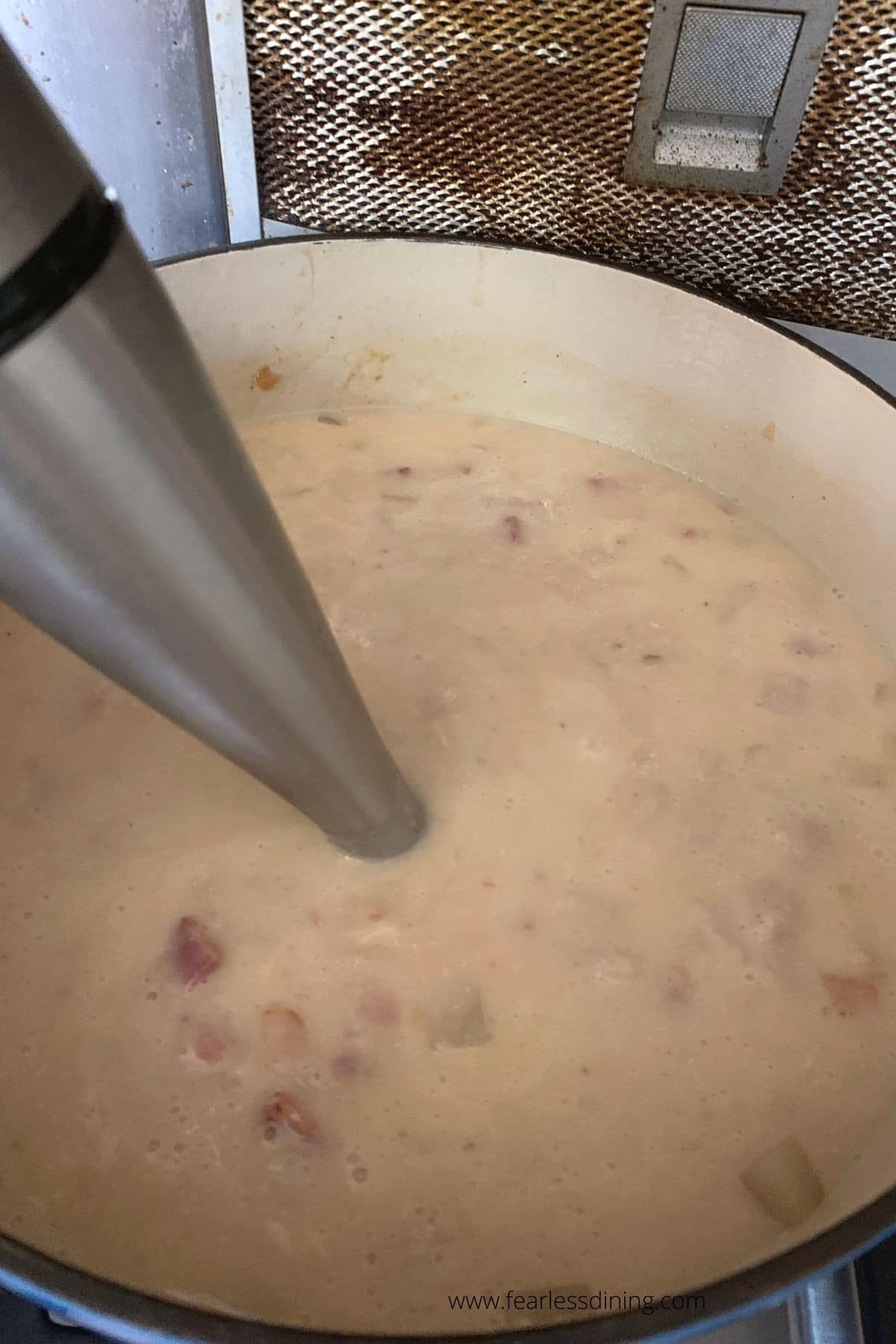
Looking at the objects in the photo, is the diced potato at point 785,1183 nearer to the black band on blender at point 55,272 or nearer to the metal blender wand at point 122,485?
the metal blender wand at point 122,485

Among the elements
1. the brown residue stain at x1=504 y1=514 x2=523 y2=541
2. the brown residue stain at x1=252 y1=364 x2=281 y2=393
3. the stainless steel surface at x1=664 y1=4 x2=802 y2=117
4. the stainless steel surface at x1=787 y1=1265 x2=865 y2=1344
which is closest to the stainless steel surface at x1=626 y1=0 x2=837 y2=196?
the stainless steel surface at x1=664 y1=4 x2=802 y2=117

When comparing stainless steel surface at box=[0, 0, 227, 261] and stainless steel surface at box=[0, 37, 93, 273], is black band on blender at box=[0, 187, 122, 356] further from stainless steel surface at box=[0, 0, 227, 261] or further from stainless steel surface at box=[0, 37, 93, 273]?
stainless steel surface at box=[0, 0, 227, 261]

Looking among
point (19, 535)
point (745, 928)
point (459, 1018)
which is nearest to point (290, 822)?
point (459, 1018)

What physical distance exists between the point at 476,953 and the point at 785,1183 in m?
0.25

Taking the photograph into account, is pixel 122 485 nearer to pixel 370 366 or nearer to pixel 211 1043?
pixel 211 1043

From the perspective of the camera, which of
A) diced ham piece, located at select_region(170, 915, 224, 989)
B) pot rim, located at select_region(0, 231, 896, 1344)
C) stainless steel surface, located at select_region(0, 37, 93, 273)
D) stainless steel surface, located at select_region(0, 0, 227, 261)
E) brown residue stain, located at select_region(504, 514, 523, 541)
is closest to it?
stainless steel surface, located at select_region(0, 37, 93, 273)

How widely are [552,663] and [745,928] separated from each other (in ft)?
0.93

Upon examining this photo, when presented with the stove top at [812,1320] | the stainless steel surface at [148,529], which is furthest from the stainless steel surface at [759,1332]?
the stainless steel surface at [148,529]

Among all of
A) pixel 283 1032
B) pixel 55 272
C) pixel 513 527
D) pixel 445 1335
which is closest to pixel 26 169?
pixel 55 272

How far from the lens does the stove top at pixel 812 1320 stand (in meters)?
0.70

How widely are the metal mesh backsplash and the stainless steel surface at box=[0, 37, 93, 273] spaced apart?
67 cm

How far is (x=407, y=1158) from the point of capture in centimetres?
71

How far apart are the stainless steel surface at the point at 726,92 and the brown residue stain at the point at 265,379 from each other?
0.44m

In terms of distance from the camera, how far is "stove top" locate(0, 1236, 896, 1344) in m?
0.70
